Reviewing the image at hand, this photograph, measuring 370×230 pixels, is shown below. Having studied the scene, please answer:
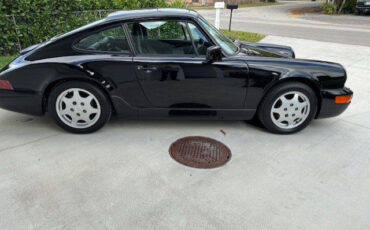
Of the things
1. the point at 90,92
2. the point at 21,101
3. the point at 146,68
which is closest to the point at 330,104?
the point at 146,68

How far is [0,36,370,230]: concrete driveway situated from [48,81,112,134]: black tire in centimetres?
13

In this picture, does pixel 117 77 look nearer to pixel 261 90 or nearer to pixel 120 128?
pixel 120 128

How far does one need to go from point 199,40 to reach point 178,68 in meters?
0.40

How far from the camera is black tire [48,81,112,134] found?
3082mm

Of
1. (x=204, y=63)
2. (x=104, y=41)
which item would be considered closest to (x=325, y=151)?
(x=204, y=63)

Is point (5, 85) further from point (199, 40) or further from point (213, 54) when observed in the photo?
point (213, 54)

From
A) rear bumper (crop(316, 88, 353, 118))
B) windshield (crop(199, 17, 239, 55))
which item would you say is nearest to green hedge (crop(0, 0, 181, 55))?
windshield (crop(199, 17, 239, 55))

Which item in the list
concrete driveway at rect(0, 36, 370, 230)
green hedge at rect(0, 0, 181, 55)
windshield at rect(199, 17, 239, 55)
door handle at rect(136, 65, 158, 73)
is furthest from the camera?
green hedge at rect(0, 0, 181, 55)

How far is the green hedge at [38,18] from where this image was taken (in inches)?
229

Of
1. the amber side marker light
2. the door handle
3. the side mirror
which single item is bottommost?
the amber side marker light

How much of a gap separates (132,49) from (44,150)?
1446mm

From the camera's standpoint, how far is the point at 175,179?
253 centimetres

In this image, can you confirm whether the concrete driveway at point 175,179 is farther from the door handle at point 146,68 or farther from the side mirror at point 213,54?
the side mirror at point 213,54

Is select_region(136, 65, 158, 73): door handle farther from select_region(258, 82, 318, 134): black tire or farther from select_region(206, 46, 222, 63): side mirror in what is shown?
select_region(258, 82, 318, 134): black tire
